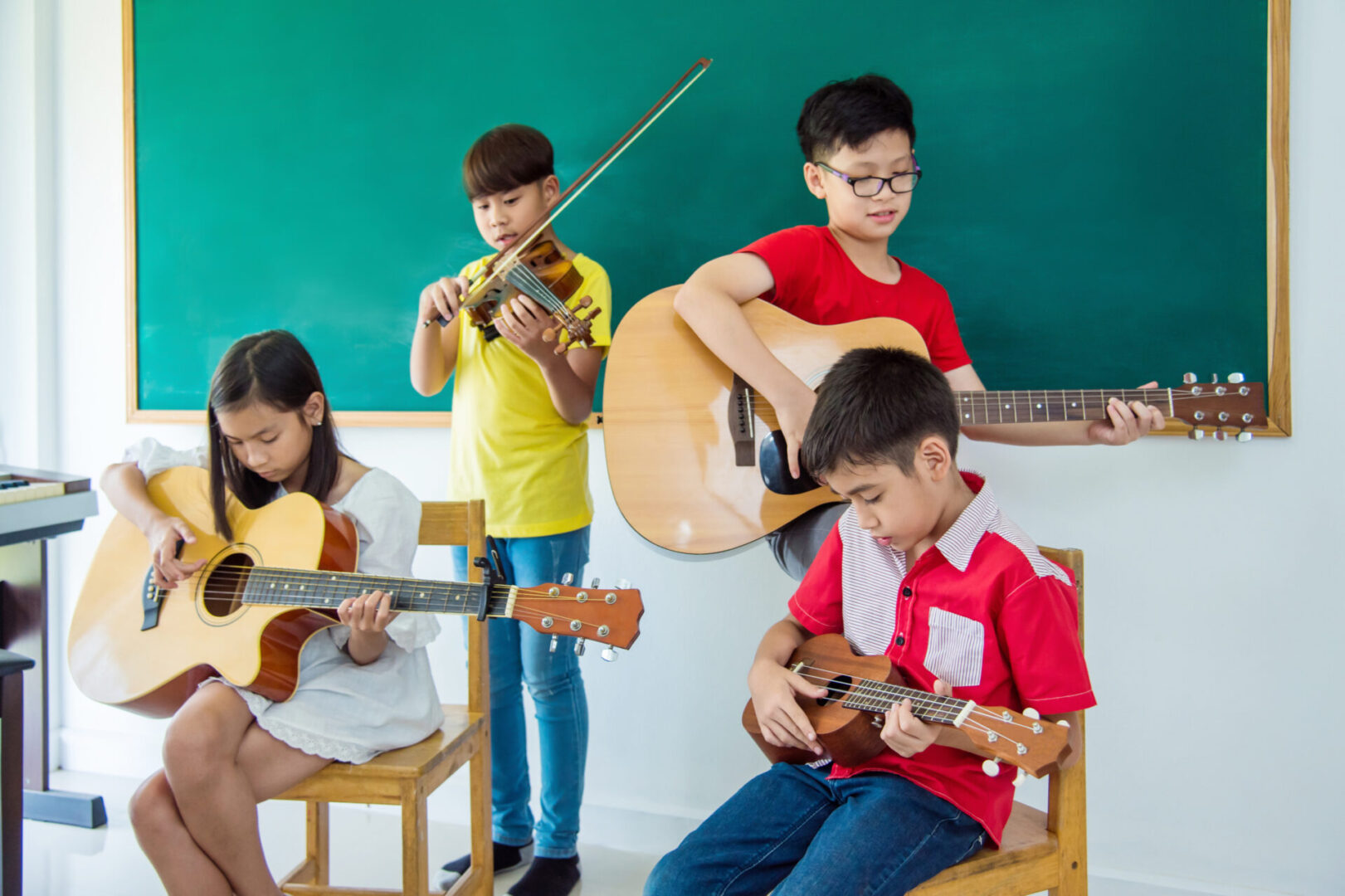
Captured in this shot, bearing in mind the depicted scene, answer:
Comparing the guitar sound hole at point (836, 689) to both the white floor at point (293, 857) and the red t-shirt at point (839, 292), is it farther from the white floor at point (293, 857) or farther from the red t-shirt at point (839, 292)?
the white floor at point (293, 857)

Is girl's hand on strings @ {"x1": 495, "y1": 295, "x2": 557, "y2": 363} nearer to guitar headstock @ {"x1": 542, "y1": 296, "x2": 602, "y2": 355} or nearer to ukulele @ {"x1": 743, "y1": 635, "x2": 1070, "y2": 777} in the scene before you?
guitar headstock @ {"x1": 542, "y1": 296, "x2": 602, "y2": 355}

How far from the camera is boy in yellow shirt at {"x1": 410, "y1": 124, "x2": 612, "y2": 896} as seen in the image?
1675mm

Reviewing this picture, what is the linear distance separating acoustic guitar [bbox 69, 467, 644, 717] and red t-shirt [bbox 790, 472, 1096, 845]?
1.16 ft

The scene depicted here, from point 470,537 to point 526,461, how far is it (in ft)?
0.77

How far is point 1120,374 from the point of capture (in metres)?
1.68

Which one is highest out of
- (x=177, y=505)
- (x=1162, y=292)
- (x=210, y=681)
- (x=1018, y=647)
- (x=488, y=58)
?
(x=488, y=58)

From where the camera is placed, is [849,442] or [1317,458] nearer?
[849,442]

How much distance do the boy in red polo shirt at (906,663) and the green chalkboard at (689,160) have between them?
722 mm

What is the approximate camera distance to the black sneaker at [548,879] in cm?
175

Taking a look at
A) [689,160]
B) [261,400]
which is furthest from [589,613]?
[689,160]

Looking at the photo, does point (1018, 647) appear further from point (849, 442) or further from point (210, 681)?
point (210, 681)

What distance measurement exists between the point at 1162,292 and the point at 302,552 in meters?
1.53

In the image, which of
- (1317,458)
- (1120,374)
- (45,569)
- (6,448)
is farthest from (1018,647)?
(6,448)

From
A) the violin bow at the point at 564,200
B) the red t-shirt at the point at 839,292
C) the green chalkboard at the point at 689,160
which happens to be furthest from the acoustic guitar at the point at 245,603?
the green chalkboard at the point at 689,160
